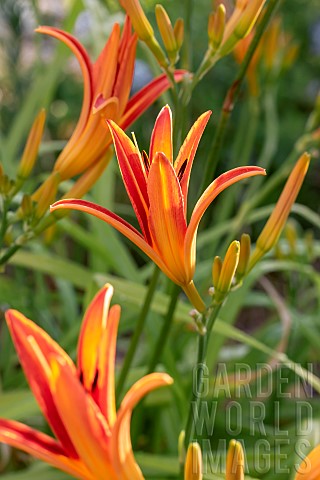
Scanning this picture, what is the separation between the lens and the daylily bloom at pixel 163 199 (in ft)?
1.59

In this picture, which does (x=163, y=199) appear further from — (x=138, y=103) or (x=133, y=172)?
(x=138, y=103)

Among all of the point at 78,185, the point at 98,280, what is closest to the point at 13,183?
the point at 78,185

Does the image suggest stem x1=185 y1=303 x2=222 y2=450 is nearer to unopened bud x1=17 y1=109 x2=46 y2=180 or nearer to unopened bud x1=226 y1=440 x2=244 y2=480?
unopened bud x1=226 y1=440 x2=244 y2=480

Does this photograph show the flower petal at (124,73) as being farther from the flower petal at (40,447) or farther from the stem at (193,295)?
the flower petal at (40,447)

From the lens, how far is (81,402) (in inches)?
18.6

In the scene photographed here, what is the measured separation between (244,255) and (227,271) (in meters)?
0.06

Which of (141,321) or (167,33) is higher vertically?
(167,33)

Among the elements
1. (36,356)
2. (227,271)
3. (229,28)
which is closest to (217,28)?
→ (229,28)

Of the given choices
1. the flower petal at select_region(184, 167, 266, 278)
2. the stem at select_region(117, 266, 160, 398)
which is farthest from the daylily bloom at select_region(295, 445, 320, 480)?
the stem at select_region(117, 266, 160, 398)

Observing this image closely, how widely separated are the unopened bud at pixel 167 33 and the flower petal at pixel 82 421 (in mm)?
328

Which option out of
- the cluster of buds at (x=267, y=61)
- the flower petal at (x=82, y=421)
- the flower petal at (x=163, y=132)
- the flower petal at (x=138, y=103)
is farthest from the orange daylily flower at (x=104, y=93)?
the cluster of buds at (x=267, y=61)

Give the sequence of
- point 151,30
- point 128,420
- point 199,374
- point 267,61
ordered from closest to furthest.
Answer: point 128,420 → point 199,374 → point 151,30 → point 267,61

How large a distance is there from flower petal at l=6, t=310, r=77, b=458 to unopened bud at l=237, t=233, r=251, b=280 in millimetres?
180

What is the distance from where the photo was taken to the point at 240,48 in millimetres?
1110
